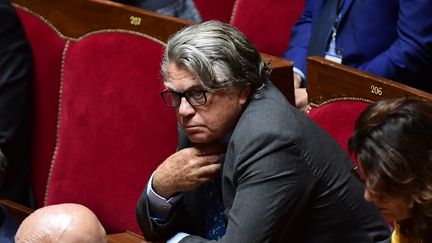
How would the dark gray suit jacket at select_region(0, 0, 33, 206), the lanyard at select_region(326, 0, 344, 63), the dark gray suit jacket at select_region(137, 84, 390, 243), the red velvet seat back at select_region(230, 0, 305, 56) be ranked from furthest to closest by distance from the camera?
1. the red velvet seat back at select_region(230, 0, 305, 56)
2. the dark gray suit jacket at select_region(0, 0, 33, 206)
3. the lanyard at select_region(326, 0, 344, 63)
4. the dark gray suit jacket at select_region(137, 84, 390, 243)

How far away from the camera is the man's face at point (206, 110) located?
1009mm

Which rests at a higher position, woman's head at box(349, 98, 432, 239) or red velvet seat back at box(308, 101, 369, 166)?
woman's head at box(349, 98, 432, 239)

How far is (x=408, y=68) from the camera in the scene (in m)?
1.28

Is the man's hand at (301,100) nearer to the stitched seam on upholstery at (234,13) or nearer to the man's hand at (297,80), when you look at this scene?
the man's hand at (297,80)

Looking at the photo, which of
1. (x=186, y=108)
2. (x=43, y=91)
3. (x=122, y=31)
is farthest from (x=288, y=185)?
(x=43, y=91)

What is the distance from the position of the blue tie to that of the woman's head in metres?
0.30

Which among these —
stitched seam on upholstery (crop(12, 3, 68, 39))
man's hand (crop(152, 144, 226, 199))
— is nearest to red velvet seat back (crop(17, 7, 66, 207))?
stitched seam on upholstery (crop(12, 3, 68, 39))

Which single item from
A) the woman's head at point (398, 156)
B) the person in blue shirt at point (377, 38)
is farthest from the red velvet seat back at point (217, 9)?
→ the woman's head at point (398, 156)

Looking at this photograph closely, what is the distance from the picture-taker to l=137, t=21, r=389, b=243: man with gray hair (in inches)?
37.7

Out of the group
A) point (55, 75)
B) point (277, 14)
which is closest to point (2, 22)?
point (55, 75)

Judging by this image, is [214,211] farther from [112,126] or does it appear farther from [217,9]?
[217,9]

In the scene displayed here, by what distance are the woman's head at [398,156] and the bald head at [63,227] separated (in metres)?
0.37

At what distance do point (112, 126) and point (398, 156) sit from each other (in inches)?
24.6

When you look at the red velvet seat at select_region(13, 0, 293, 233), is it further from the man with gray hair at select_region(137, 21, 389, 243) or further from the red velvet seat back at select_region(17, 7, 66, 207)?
the man with gray hair at select_region(137, 21, 389, 243)
